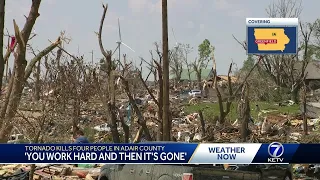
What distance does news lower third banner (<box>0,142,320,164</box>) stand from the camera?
8031mm

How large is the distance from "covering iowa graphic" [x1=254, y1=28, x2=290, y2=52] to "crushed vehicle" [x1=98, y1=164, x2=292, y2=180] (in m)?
5.16

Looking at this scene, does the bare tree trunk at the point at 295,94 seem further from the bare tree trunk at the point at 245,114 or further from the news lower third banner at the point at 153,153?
the news lower third banner at the point at 153,153

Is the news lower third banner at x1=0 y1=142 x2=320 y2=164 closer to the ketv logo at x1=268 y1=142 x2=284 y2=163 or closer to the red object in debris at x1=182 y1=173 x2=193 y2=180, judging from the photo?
the ketv logo at x1=268 y1=142 x2=284 y2=163

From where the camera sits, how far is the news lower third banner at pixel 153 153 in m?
8.03

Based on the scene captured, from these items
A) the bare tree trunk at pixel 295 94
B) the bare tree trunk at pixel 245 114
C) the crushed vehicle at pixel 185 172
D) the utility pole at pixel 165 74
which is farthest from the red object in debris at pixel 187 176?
the bare tree trunk at pixel 295 94

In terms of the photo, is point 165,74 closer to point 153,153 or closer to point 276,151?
point 153,153

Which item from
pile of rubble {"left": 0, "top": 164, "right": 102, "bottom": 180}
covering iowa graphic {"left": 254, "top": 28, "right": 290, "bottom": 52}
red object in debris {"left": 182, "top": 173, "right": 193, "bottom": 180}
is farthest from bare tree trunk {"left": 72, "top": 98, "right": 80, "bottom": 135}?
red object in debris {"left": 182, "top": 173, "right": 193, "bottom": 180}

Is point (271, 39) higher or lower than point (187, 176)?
higher

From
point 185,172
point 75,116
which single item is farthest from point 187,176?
point 75,116

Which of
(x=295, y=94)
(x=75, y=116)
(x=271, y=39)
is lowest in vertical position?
(x=75, y=116)

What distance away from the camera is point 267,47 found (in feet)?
47.9

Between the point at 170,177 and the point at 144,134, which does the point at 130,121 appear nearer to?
the point at 144,134

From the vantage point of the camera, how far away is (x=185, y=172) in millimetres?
8156

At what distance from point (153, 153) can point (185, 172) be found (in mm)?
595
